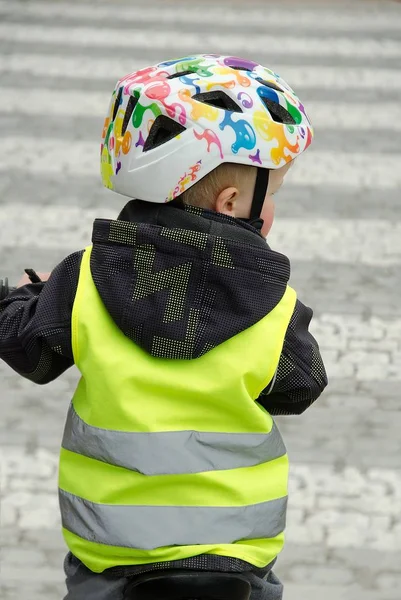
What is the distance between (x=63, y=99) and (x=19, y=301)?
15.5 ft

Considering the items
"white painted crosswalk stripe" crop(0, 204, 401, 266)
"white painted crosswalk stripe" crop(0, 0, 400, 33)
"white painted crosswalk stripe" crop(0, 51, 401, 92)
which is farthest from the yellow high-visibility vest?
"white painted crosswalk stripe" crop(0, 0, 400, 33)

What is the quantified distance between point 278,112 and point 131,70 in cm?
504

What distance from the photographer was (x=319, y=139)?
623 centimetres

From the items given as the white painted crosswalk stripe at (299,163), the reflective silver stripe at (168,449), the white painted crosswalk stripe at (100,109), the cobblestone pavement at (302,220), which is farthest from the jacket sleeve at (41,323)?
the white painted crosswalk stripe at (100,109)

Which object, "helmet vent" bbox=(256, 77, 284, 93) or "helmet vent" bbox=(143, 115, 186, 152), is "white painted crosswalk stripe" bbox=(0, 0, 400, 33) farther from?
"helmet vent" bbox=(143, 115, 186, 152)

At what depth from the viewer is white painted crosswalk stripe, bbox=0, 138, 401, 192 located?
18.9 ft

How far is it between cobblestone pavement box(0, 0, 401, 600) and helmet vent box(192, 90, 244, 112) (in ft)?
5.58

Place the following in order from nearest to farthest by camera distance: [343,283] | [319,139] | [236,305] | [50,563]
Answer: [236,305] → [50,563] → [343,283] → [319,139]

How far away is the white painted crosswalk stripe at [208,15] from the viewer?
8250mm

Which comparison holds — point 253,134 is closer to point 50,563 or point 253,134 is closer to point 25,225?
point 50,563

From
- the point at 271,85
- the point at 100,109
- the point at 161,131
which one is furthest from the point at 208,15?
the point at 161,131

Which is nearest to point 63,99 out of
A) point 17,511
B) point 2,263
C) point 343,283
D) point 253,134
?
point 2,263

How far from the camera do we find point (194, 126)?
2.11 meters

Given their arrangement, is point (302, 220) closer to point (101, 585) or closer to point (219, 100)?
point (219, 100)
